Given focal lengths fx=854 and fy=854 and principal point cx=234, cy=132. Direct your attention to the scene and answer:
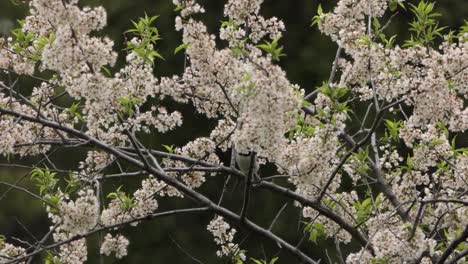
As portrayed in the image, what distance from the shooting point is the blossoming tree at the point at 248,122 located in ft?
14.2

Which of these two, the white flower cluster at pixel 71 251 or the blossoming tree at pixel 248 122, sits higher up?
the blossoming tree at pixel 248 122

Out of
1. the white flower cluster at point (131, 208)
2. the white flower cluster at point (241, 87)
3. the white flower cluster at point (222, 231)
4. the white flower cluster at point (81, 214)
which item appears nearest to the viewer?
the white flower cluster at point (241, 87)

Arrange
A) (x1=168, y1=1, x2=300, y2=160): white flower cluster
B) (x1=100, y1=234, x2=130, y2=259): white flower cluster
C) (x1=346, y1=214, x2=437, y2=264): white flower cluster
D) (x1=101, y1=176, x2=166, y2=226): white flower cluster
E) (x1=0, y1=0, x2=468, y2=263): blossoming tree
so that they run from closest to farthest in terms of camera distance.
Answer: (x1=168, y1=1, x2=300, y2=160): white flower cluster
(x1=0, y1=0, x2=468, y2=263): blossoming tree
(x1=346, y1=214, x2=437, y2=264): white flower cluster
(x1=100, y1=234, x2=130, y2=259): white flower cluster
(x1=101, y1=176, x2=166, y2=226): white flower cluster

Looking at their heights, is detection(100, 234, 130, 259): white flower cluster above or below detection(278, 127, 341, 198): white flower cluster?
below

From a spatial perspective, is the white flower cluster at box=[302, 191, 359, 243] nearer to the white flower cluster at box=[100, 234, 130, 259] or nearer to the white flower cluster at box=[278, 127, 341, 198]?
the white flower cluster at box=[278, 127, 341, 198]

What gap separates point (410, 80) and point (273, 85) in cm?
121

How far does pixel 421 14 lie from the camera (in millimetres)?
5270

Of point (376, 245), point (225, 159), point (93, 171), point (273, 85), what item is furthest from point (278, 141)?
point (225, 159)

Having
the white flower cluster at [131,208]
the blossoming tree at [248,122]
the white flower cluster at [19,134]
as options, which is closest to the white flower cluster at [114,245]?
the blossoming tree at [248,122]

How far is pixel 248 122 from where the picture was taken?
431 centimetres

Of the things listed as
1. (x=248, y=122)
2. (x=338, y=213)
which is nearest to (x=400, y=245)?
(x=248, y=122)

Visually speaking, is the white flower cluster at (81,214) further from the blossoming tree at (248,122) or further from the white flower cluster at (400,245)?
the white flower cluster at (400,245)

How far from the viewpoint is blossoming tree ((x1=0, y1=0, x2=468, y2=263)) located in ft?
14.2

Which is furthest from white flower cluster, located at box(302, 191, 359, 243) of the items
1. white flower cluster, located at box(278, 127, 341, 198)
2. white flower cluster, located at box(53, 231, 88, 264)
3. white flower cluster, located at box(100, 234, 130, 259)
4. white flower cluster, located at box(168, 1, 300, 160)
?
white flower cluster, located at box(53, 231, 88, 264)
